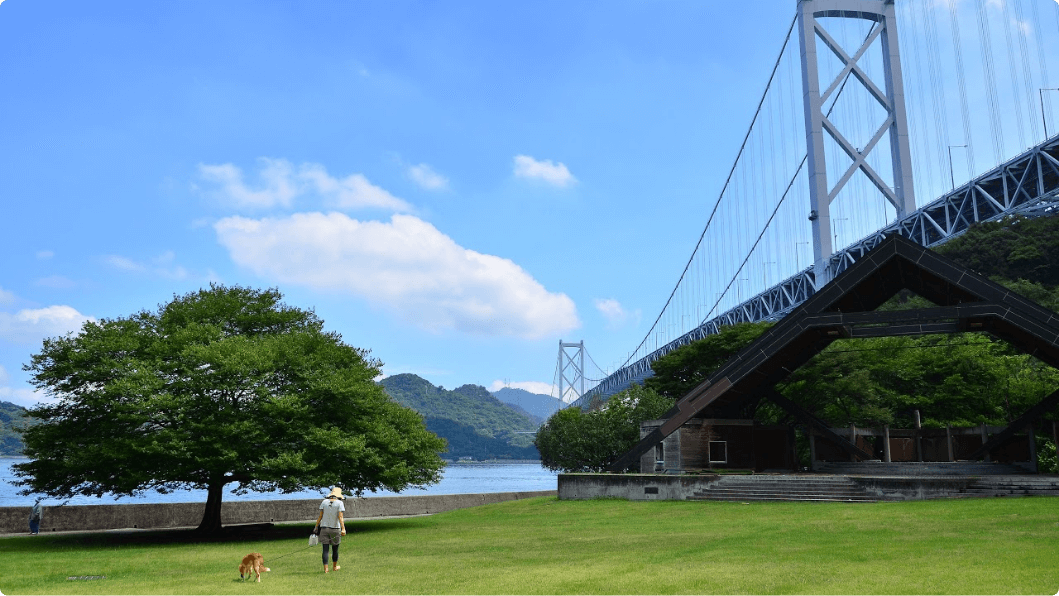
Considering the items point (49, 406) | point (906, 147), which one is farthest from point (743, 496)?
point (906, 147)

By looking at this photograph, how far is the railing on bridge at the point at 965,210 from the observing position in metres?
59.5

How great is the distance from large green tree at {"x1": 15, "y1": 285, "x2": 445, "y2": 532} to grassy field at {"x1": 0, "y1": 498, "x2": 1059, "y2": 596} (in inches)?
75.7

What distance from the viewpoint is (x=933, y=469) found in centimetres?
3462

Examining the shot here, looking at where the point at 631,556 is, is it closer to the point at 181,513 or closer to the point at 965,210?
the point at 181,513

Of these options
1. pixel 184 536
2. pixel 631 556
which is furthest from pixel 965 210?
pixel 184 536

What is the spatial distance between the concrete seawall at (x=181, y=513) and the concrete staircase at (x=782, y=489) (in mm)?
12930

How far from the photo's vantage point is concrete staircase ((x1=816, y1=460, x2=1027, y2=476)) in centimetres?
3381

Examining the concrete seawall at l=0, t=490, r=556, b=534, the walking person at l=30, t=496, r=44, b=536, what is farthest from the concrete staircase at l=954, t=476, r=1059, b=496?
the walking person at l=30, t=496, r=44, b=536

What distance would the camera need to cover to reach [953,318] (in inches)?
1156

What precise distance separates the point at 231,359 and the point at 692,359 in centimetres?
3934

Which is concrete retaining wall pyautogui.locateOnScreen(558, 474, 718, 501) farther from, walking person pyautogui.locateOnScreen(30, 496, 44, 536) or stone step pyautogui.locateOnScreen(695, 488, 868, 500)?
walking person pyautogui.locateOnScreen(30, 496, 44, 536)

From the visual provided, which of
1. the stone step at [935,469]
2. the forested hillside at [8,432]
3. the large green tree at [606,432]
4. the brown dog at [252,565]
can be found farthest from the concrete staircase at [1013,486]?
the forested hillside at [8,432]

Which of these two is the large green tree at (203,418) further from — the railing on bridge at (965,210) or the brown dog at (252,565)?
the railing on bridge at (965,210)

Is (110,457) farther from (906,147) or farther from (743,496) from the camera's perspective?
(906,147)
